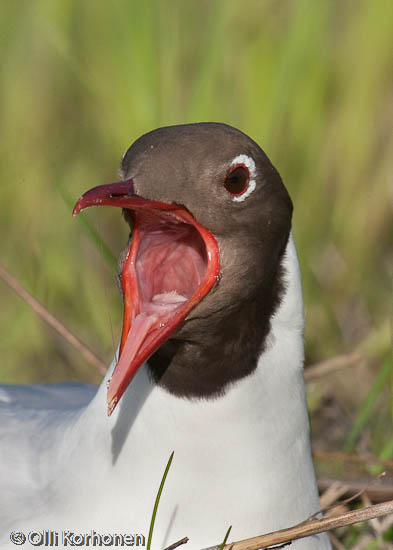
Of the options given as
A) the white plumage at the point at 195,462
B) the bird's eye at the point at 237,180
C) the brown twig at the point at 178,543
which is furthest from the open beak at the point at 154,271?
the brown twig at the point at 178,543

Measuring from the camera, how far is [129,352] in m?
2.17

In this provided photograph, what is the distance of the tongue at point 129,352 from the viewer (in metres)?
2.14

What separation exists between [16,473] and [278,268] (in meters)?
0.83

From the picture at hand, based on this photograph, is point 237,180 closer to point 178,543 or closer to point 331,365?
point 178,543

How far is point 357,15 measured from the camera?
15.6 feet

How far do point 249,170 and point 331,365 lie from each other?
1607 millimetres

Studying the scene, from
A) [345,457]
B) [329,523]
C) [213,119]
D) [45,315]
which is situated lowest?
[345,457]

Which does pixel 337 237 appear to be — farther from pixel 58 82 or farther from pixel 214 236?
pixel 214 236

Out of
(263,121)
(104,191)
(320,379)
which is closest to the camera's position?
(104,191)

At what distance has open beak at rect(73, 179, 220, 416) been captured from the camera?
7.04 feet

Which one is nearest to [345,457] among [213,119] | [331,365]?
[331,365]

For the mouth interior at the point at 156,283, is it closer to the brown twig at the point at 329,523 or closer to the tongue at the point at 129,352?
the tongue at the point at 129,352

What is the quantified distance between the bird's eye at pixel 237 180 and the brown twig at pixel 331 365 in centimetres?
157

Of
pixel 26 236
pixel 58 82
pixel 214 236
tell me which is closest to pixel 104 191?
pixel 214 236
